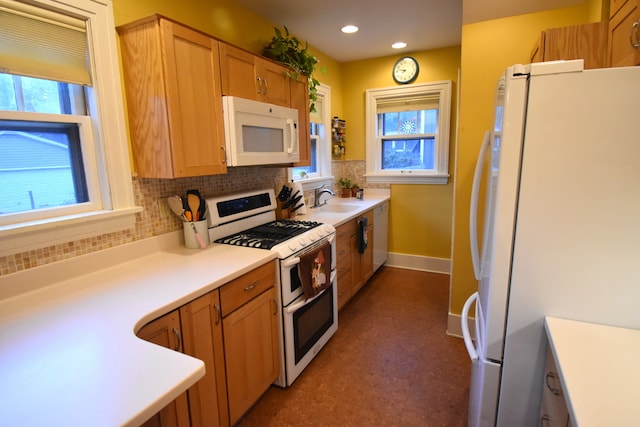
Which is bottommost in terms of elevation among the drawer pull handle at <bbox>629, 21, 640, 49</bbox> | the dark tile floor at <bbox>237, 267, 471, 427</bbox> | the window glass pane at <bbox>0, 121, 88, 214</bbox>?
the dark tile floor at <bbox>237, 267, 471, 427</bbox>

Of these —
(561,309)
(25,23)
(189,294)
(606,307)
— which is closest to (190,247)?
(189,294)

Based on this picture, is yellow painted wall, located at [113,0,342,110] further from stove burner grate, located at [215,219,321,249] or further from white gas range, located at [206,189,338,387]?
stove burner grate, located at [215,219,321,249]

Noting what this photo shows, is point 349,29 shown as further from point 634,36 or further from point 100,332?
point 100,332

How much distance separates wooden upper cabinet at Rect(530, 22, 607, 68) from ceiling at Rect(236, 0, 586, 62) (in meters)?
0.56

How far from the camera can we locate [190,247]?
1.91 meters

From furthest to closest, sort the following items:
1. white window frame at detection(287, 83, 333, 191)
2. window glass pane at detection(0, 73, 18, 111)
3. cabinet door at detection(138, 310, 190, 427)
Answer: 1. white window frame at detection(287, 83, 333, 191)
2. window glass pane at detection(0, 73, 18, 111)
3. cabinet door at detection(138, 310, 190, 427)

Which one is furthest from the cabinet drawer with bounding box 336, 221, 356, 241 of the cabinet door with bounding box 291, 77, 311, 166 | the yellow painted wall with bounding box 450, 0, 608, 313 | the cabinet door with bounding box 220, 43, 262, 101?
the cabinet door with bounding box 220, 43, 262, 101

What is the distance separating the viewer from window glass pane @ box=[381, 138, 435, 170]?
152 inches

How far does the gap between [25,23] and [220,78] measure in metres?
0.81

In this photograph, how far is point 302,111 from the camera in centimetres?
258

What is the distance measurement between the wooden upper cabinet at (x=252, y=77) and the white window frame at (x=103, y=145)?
0.54 metres

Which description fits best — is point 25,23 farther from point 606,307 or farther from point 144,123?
point 606,307

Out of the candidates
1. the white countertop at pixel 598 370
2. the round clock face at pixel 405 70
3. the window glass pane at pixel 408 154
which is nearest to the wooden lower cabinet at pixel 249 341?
the white countertop at pixel 598 370

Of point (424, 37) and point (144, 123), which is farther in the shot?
point (424, 37)
